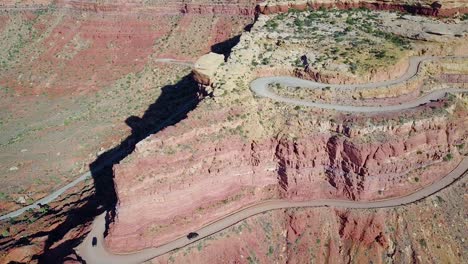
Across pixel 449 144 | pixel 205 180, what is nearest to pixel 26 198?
pixel 205 180

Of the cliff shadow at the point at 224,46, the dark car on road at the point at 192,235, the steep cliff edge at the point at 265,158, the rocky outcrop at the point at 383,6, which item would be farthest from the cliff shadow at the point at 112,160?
the rocky outcrop at the point at 383,6

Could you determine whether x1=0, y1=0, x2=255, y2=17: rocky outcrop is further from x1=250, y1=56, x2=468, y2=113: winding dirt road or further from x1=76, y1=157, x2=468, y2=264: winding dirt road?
x1=76, y1=157, x2=468, y2=264: winding dirt road

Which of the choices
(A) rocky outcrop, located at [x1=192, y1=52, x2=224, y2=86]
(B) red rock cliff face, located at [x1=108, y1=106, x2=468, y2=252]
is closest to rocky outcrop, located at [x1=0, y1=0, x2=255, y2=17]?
(A) rocky outcrop, located at [x1=192, y1=52, x2=224, y2=86]

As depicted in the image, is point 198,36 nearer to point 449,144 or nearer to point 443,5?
point 443,5

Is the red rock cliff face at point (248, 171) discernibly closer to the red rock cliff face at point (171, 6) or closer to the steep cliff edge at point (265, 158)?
the steep cliff edge at point (265, 158)

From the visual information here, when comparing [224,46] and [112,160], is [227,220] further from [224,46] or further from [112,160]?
[224,46]

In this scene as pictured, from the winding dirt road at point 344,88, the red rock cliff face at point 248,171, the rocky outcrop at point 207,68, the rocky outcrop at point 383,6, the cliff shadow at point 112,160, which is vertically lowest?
the cliff shadow at point 112,160
